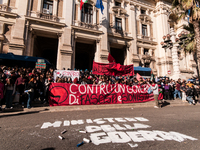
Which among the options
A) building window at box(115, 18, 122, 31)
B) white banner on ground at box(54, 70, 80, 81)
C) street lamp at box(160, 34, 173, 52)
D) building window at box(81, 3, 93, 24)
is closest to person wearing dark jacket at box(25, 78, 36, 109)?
white banner on ground at box(54, 70, 80, 81)

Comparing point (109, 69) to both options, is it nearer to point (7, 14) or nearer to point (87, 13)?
point (87, 13)

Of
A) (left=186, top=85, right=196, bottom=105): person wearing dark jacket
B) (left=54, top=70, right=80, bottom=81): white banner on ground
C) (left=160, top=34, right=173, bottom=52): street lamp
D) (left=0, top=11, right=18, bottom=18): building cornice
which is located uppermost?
(left=0, top=11, right=18, bottom=18): building cornice

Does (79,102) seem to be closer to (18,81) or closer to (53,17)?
(18,81)

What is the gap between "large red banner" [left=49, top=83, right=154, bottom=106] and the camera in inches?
262

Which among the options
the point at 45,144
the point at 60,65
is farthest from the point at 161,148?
the point at 60,65

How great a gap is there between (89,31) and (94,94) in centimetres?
1182

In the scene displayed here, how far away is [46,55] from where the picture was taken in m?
22.1

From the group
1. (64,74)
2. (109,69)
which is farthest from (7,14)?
(109,69)

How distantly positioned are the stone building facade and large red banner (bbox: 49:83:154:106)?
6739 millimetres

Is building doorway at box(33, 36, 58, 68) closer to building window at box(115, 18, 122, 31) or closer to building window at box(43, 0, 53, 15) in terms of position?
building window at box(43, 0, 53, 15)

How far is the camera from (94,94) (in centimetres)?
734

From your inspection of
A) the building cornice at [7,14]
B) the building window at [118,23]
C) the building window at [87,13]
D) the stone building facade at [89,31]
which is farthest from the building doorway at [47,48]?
the building window at [118,23]

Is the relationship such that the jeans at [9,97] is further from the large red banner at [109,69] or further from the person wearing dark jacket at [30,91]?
the large red banner at [109,69]

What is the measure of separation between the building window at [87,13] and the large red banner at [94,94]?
13.0 m
